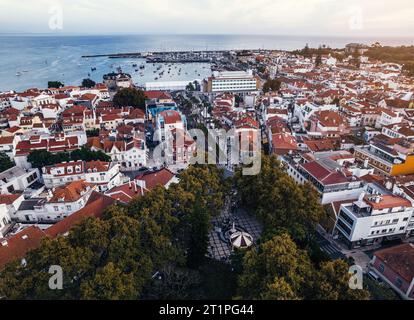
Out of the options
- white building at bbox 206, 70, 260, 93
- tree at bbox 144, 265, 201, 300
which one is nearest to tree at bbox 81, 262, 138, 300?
tree at bbox 144, 265, 201, 300

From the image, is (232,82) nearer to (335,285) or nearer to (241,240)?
(241,240)

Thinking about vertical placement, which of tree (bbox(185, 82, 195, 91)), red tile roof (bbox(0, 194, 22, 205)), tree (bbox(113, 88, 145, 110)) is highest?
tree (bbox(185, 82, 195, 91))

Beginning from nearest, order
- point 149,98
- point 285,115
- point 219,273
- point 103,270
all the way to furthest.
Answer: point 103,270 → point 219,273 → point 285,115 → point 149,98

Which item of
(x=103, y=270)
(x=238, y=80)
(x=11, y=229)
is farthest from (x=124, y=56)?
(x=103, y=270)

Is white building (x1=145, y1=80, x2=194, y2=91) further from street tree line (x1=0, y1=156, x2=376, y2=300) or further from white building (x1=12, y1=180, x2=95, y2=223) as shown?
street tree line (x1=0, y1=156, x2=376, y2=300)

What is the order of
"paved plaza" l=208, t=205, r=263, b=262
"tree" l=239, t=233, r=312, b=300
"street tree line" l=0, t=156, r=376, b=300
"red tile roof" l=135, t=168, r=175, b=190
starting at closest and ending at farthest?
1. "tree" l=239, t=233, r=312, b=300
2. "street tree line" l=0, t=156, r=376, b=300
3. "paved plaza" l=208, t=205, r=263, b=262
4. "red tile roof" l=135, t=168, r=175, b=190

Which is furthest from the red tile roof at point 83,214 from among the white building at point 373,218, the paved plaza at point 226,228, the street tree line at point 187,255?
the white building at point 373,218

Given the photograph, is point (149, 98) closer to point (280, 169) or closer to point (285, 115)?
point (285, 115)
